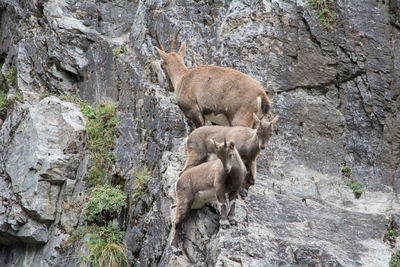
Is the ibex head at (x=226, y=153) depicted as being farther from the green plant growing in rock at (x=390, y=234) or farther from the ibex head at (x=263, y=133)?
the green plant growing in rock at (x=390, y=234)

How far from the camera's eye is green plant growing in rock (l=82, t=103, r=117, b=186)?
12406mm

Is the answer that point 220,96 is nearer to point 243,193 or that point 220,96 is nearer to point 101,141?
point 243,193

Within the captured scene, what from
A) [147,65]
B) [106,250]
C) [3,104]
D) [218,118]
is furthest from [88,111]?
[218,118]

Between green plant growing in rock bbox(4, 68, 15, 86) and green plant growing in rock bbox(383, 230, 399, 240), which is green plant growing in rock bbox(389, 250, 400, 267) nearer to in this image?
green plant growing in rock bbox(383, 230, 399, 240)

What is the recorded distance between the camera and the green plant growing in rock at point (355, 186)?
10.5 m

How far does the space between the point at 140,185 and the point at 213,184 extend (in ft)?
10.4

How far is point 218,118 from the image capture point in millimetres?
10125

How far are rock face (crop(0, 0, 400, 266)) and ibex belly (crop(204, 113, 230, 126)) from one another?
82 cm

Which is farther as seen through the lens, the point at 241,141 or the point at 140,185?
the point at 140,185

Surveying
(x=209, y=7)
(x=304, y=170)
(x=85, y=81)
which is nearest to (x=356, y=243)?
(x=304, y=170)

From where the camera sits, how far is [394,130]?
1132 centimetres

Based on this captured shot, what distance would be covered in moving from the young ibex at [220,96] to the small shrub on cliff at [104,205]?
99.9 inches

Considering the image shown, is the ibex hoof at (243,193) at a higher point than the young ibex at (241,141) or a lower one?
lower

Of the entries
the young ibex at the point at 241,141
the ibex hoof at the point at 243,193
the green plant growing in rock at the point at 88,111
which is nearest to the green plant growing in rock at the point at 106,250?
the young ibex at the point at 241,141
